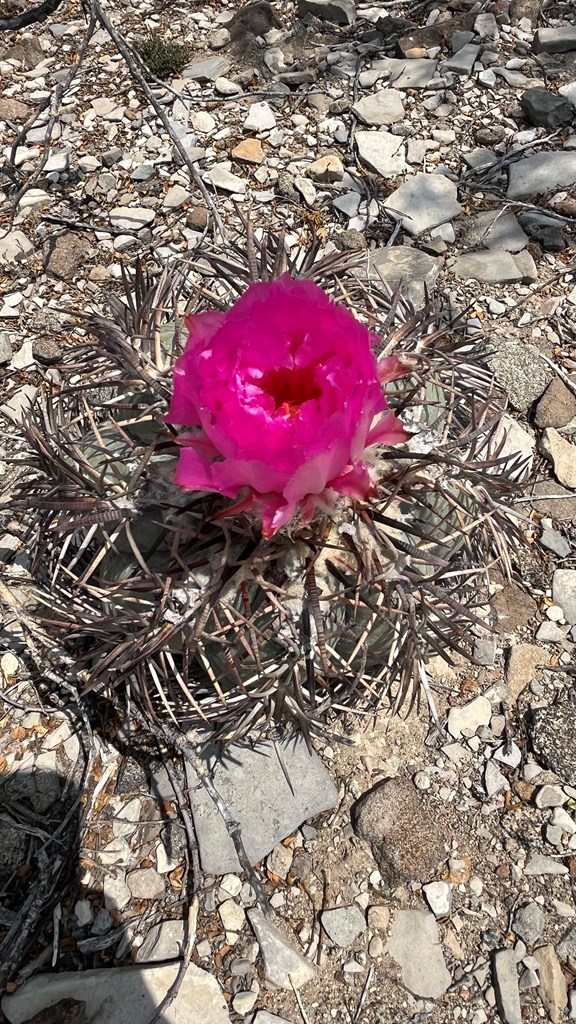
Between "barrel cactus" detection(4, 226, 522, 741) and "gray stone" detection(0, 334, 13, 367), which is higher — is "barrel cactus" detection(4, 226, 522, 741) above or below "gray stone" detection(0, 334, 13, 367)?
above

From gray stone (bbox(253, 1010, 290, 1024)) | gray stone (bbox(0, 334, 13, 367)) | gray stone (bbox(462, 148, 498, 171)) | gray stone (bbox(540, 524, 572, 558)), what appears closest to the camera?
gray stone (bbox(253, 1010, 290, 1024))

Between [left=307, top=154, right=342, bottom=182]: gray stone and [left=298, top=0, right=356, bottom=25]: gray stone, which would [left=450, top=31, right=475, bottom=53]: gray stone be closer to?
[left=298, top=0, right=356, bottom=25]: gray stone

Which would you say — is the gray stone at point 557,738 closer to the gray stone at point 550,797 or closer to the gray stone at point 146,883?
the gray stone at point 550,797

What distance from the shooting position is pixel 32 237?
8.21 ft

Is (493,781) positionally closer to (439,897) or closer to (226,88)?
(439,897)

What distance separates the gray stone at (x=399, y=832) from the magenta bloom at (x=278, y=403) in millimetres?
727

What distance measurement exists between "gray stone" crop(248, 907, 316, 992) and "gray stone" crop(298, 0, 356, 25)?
3031 mm

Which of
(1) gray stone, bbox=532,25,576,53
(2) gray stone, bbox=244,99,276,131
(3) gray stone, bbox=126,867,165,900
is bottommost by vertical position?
(3) gray stone, bbox=126,867,165,900

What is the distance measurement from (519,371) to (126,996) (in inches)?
62.4

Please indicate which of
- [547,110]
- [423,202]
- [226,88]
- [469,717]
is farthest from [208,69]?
[469,717]

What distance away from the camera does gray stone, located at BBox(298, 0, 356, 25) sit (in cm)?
305

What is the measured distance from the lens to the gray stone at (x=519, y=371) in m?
2.04

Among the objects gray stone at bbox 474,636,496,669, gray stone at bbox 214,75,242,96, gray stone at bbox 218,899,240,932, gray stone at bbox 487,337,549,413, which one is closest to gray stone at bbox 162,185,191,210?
gray stone at bbox 214,75,242,96

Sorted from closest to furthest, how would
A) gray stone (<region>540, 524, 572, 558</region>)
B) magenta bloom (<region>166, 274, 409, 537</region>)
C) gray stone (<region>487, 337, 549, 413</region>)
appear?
magenta bloom (<region>166, 274, 409, 537</region>) < gray stone (<region>540, 524, 572, 558</region>) < gray stone (<region>487, 337, 549, 413</region>)
